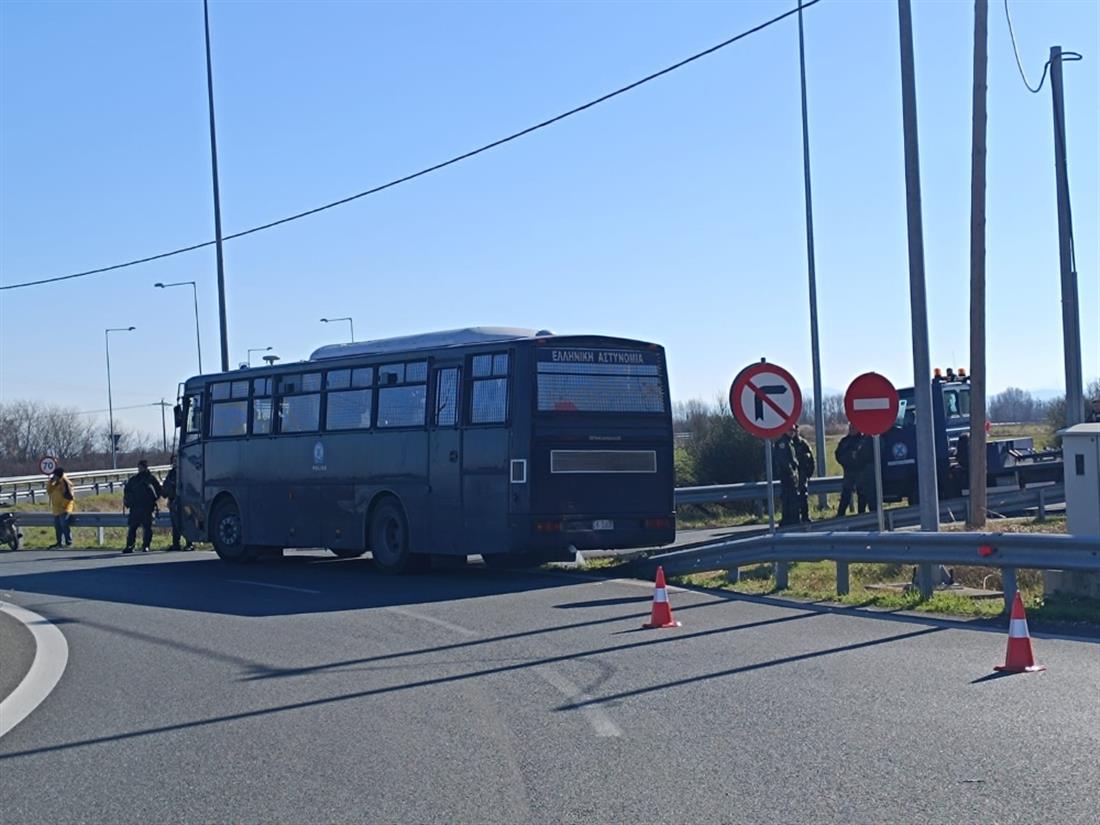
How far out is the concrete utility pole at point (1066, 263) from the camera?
26.1m

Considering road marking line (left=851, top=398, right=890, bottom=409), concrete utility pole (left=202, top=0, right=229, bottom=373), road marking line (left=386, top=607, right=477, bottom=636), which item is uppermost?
concrete utility pole (left=202, top=0, right=229, bottom=373)

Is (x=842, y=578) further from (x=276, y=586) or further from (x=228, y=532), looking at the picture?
(x=228, y=532)

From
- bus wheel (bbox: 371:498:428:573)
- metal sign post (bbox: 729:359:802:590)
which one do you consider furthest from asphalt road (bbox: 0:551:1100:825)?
bus wheel (bbox: 371:498:428:573)

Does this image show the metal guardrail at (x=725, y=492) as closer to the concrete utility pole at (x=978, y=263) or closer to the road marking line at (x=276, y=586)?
the concrete utility pole at (x=978, y=263)

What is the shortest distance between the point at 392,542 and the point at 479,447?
2527 millimetres

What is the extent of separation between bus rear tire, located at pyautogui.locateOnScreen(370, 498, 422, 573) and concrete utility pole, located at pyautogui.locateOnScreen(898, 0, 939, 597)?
7192 millimetres

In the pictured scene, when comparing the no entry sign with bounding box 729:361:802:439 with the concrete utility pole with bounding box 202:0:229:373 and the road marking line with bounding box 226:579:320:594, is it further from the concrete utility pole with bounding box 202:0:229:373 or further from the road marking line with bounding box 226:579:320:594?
the concrete utility pole with bounding box 202:0:229:373

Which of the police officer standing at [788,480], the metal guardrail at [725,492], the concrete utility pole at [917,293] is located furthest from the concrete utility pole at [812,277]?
the concrete utility pole at [917,293]

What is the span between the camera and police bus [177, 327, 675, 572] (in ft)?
57.9

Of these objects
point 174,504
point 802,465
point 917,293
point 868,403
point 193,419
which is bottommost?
point 174,504

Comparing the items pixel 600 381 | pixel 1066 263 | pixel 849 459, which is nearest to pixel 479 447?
pixel 600 381

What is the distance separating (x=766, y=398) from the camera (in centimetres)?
1545

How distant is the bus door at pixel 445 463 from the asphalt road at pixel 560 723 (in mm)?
3887

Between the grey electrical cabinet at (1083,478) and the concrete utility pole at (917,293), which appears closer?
the grey electrical cabinet at (1083,478)
